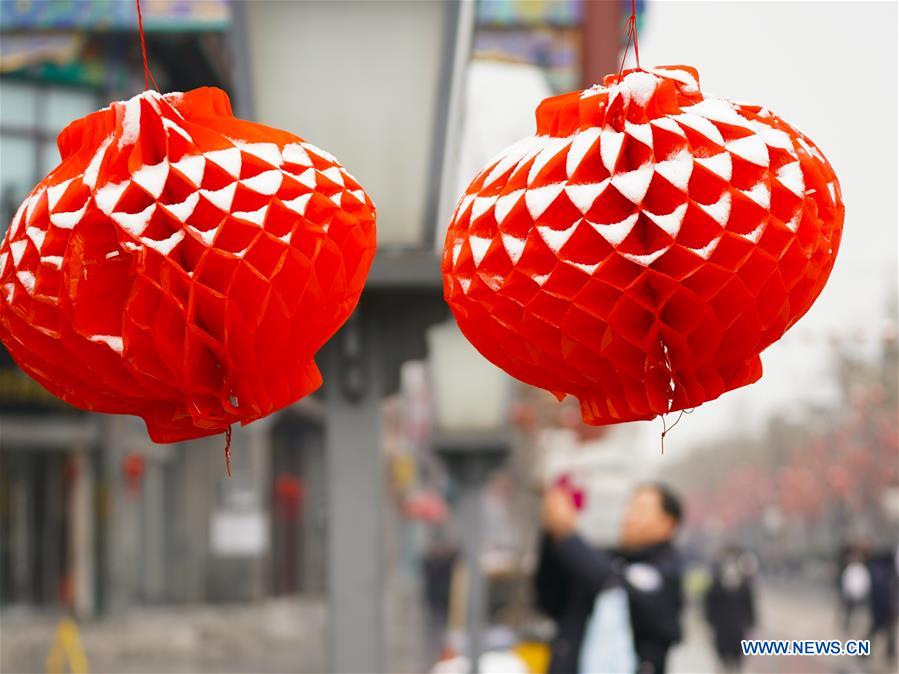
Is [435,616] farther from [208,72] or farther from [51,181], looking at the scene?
[51,181]

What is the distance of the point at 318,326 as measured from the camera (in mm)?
2281

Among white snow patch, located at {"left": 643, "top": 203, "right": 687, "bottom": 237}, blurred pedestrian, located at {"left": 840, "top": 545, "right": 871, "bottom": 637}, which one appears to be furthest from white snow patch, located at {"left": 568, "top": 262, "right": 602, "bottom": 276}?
blurred pedestrian, located at {"left": 840, "top": 545, "right": 871, "bottom": 637}

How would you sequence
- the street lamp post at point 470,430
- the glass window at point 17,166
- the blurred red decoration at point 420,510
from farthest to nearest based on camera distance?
the blurred red decoration at point 420,510, the glass window at point 17,166, the street lamp post at point 470,430

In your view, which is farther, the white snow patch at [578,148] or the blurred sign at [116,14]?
the blurred sign at [116,14]

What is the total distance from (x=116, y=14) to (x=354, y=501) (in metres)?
16.9

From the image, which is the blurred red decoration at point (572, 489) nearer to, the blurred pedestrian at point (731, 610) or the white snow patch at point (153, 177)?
the white snow patch at point (153, 177)

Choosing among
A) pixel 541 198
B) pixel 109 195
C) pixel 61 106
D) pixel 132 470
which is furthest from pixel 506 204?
pixel 132 470

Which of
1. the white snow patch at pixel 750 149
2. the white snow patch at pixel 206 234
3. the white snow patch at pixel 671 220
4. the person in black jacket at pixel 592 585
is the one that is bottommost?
the person in black jacket at pixel 592 585

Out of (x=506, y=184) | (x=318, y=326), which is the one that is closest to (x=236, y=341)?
(x=318, y=326)

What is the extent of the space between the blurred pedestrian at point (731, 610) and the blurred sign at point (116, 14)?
421 inches

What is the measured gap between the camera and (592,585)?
5.34 metres

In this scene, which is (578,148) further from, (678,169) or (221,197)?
(221,197)

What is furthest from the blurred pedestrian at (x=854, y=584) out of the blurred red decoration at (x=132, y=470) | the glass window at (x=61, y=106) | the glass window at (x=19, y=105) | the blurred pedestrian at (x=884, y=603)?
the glass window at (x=19, y=105)

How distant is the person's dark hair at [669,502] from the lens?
19.0 ft
